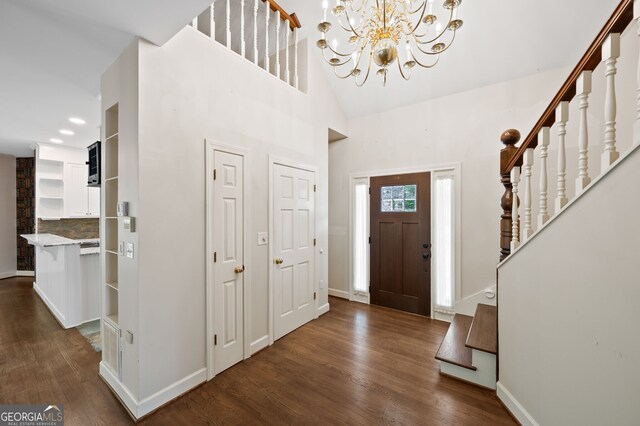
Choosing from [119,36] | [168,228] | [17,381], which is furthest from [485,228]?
[17,381]

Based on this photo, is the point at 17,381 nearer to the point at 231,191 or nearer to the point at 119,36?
Result: the point at 231,191

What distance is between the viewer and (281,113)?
9.96 feet

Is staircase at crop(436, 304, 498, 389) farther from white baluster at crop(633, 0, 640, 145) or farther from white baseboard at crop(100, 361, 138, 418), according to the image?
white baseboard at crop(100, 361, 138, 418)

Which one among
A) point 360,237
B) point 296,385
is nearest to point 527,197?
point 296,385

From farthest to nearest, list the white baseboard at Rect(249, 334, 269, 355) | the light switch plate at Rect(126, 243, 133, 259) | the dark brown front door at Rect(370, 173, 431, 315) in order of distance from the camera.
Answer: the dark brown front door at Rect(370, 173, 431, 315), the white baseboard at Rect(249, 334, 269, 355), the light switch plate at Rect(126, 243, 133, 259)

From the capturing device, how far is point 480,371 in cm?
216

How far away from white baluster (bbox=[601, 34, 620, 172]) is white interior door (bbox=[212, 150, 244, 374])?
2522 millimetres

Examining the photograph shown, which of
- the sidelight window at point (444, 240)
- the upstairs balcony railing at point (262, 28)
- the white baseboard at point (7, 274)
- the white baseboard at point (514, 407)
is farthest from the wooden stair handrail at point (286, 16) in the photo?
the white baseboard at point (7, 274)

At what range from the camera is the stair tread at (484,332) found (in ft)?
7.09

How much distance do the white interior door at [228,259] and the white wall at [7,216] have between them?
6588 mm

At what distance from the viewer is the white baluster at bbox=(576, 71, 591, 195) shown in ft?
4.30

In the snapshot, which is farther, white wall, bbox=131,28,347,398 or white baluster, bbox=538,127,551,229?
white wall, bbox=131,28,347,398

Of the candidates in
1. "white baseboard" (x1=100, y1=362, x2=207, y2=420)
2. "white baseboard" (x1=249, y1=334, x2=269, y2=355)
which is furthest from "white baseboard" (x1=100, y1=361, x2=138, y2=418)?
"white baseboard" (x1=249, y1=334, x2=269, y2=355)

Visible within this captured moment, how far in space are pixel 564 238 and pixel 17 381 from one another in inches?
167
